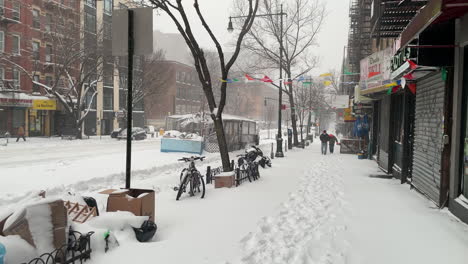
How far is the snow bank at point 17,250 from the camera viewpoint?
3719 mm

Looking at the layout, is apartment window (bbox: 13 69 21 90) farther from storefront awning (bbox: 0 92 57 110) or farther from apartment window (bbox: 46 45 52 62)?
apartment window (bbox: 46 45 52 62)

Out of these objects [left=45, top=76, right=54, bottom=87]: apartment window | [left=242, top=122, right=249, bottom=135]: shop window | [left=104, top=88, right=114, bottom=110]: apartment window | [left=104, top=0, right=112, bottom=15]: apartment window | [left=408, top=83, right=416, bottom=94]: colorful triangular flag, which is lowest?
[left=242, top=122, right=249, bottom=135]: shop window

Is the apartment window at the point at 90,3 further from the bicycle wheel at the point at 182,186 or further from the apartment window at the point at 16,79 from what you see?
the bicycle wheel at the point at 182,186

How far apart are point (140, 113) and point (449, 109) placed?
55120 mm

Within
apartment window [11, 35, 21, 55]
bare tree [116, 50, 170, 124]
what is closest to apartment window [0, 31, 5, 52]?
apartment window [11, 35, 21, 55]

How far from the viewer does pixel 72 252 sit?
13.8 feet

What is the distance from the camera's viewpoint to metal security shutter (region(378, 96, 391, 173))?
14.8m

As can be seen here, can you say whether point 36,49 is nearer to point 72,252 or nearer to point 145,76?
point 145,76

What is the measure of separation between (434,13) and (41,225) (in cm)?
609

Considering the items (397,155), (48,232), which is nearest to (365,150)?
(397,155)

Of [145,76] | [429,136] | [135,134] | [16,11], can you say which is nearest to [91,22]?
[145,76]

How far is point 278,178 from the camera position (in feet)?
41.1

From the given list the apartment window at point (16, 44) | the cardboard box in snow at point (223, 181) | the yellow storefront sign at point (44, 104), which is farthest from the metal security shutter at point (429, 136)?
the apartment window at point (16, 44)

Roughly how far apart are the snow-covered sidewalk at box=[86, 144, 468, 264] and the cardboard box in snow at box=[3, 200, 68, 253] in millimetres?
583
